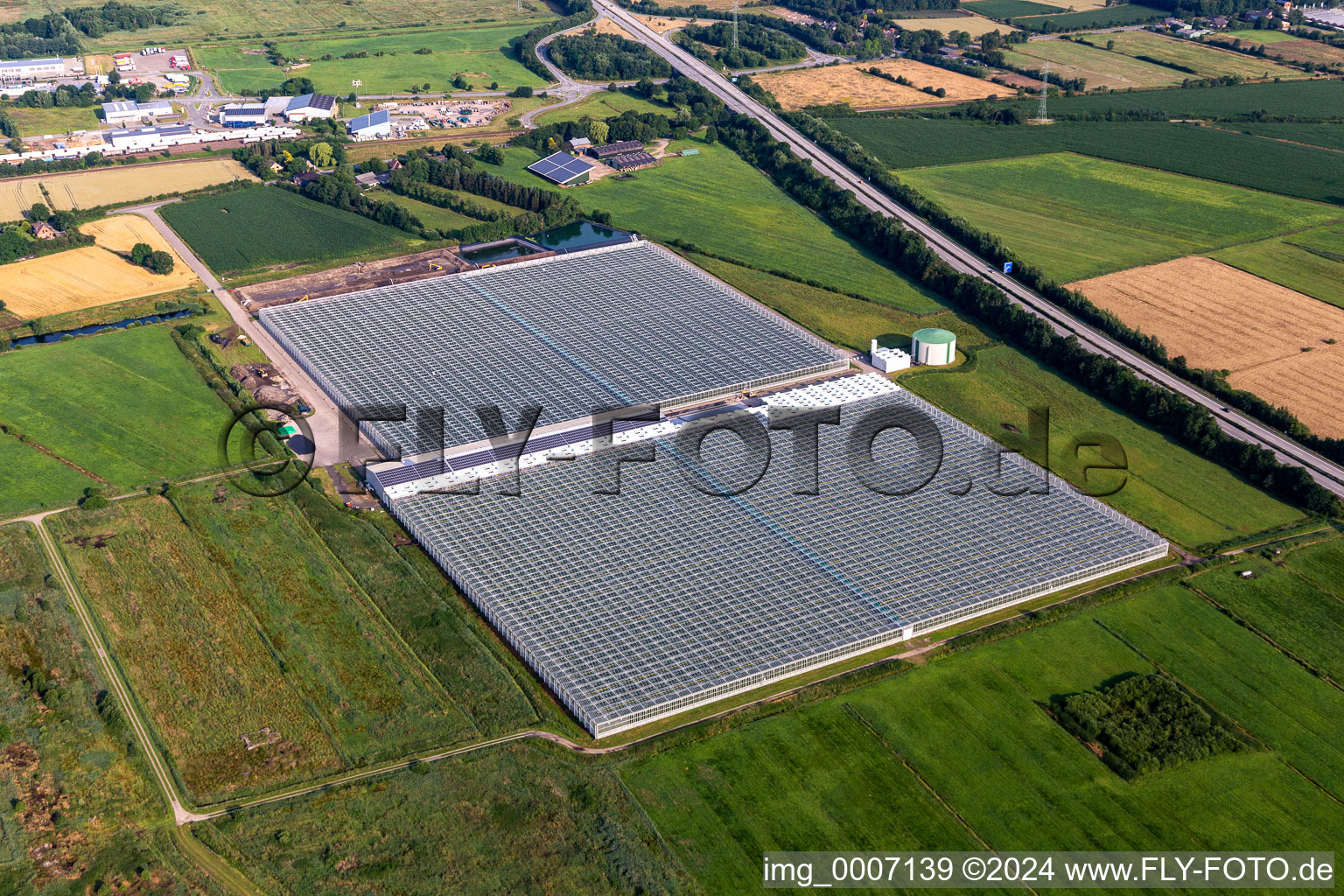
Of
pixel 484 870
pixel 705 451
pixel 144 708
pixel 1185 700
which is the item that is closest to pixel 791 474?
pixel 705 451

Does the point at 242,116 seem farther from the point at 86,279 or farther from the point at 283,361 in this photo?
the point at 283,361

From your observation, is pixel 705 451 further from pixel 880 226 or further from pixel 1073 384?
pixel 880 226

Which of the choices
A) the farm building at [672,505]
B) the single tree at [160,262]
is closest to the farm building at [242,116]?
the single tree at [160,262]


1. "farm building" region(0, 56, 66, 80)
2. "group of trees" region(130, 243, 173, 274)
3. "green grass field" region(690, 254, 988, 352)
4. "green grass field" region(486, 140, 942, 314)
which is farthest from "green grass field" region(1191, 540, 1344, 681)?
"farm building" region(0, 56, 66, 80)

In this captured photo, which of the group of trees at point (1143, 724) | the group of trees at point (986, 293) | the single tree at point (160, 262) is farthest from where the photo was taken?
the single tree at point (160, 262)

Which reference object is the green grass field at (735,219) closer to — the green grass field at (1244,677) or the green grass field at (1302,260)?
the green grass field at (1302,260)

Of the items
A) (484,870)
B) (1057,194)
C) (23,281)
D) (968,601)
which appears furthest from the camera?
(1057,194)
